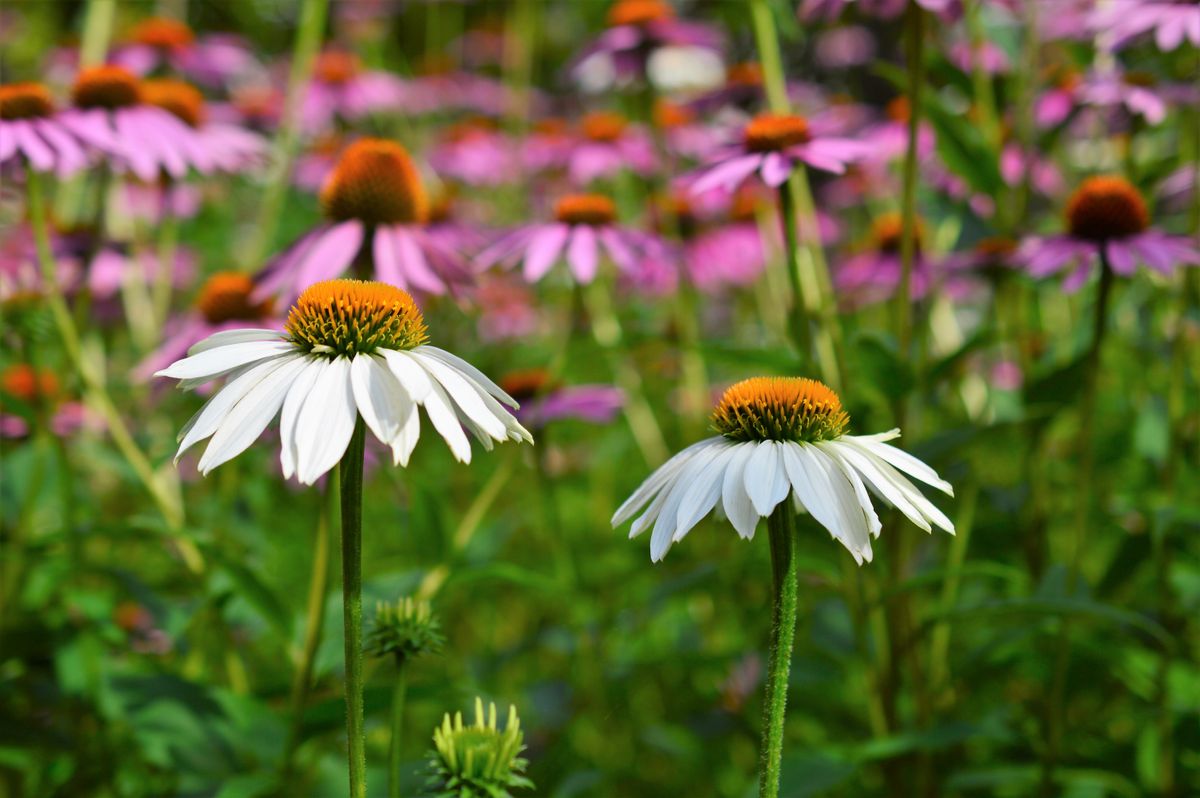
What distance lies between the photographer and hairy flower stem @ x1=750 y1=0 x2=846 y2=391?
5.14 ft

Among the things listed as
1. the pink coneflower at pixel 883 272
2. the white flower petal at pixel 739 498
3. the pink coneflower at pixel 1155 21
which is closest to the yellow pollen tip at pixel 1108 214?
the pink coneflower at pixel 1155 21

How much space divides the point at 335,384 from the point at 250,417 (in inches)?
2.4

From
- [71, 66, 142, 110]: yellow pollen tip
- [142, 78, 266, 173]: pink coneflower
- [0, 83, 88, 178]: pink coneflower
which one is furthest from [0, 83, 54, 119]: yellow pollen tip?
[142, 78, 266, 173]: pink coneflower

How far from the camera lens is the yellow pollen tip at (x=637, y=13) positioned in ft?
9.16

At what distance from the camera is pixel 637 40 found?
2.77 metres

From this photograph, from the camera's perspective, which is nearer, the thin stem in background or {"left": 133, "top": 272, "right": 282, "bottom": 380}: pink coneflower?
{"left": 133, "top": 272, "right": 282, "bottom": 380}: pink coneflower

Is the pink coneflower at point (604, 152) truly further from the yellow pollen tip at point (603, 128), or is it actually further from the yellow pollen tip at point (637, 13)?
the yellow pollen tip at point (637, 13)

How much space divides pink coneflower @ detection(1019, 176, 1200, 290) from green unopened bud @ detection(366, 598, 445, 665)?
991mm

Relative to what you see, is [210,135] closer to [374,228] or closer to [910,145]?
[374,228]

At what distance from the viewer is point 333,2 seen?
274 inches

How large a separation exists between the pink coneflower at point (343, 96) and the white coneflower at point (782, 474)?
312 cm

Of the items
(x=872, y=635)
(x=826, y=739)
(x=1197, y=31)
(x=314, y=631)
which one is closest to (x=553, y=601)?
(x=826, y=739)

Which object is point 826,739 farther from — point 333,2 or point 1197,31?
point 333,2

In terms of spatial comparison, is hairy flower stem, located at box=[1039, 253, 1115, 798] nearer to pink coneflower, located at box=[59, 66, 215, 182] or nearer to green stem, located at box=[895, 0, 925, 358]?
green stem, located at box=[895, 0, 925, 358]
